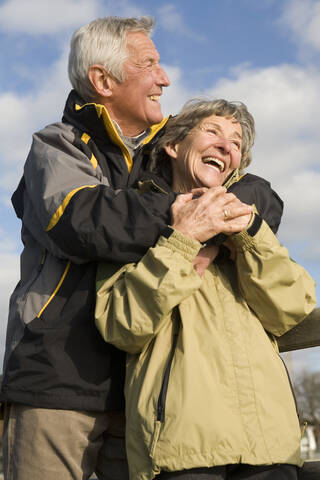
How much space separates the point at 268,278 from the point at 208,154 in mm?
786

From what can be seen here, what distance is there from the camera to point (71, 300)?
2.41 m

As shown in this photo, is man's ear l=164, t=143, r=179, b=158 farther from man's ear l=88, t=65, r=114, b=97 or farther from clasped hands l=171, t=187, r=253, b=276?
clasped hands l=171, t=187, r=253, b=276

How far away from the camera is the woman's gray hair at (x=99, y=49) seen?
9.70 ft

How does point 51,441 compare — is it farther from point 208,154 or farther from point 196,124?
point 196,124

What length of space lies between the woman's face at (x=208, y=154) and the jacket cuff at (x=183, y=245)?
1.97ft

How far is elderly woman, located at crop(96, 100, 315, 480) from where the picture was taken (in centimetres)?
197

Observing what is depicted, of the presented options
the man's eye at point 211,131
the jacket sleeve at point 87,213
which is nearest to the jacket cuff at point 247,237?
the jacket sleeve at point 87,213

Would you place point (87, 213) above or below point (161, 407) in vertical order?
above

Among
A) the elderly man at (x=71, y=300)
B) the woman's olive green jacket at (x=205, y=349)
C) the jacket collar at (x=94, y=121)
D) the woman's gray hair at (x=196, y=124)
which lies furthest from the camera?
the woman's gray hair at (x=196, y=124)

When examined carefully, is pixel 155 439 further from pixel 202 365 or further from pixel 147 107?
→ pixel 147 107

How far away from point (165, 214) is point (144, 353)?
1.81ft

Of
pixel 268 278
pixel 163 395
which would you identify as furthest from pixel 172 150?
pixel 163 395

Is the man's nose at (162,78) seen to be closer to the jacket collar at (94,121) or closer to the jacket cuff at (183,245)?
the jacket collar at (94,121)

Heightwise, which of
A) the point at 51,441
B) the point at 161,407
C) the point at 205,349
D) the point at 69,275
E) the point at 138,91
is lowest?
the point at 51,441
